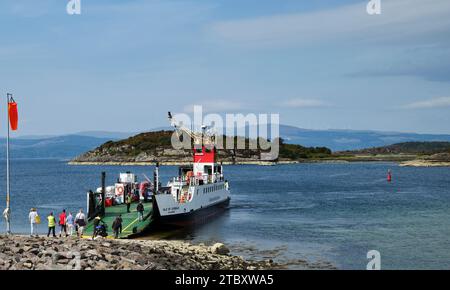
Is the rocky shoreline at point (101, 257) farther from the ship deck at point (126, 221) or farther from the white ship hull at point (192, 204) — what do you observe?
the white ship hull at point (192, 204)

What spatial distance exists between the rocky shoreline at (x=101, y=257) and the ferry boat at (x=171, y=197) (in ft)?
31.4

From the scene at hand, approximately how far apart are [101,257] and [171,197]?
75.8 feet

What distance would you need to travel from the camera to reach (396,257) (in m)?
39.7

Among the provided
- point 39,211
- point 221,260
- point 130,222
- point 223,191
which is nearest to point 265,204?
point 223,191

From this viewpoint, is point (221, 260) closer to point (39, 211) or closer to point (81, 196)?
point (39, 211)

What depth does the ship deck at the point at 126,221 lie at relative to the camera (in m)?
41.9

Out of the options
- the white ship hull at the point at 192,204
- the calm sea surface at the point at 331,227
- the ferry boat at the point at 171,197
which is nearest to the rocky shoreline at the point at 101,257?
the calm sea surface at the point at 331,227

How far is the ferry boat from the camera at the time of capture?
152ft

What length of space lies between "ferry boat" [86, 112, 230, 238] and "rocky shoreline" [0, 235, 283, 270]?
31.4 ft

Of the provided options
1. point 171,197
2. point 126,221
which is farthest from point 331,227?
point 126,221

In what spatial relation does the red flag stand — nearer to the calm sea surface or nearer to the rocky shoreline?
the rocky shoreline

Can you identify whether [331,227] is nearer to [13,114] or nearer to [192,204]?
[192,204]

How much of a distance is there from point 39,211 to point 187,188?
24.0m
